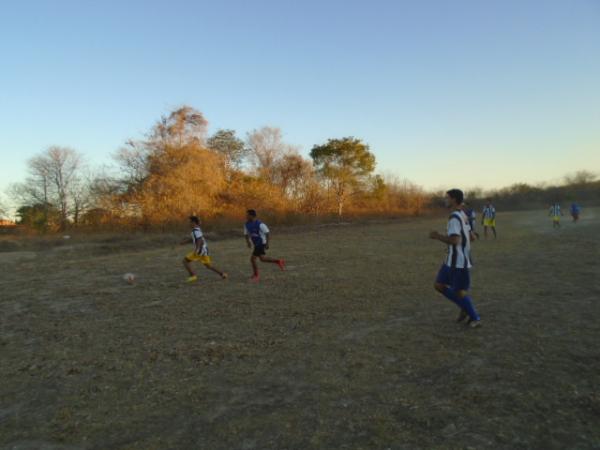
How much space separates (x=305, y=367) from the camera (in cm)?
449

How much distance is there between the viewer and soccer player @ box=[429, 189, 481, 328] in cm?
540

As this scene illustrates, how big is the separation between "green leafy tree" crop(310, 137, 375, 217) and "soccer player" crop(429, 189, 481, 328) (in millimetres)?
34235

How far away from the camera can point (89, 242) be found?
22578mm

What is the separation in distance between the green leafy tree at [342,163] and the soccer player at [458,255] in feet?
112

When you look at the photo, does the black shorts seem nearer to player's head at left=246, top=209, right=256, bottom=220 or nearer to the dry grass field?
player's head at left=246, top=209, right=256, bottom=220

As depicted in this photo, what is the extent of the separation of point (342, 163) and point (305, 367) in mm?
A: 36922

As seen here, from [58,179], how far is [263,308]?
3177cm

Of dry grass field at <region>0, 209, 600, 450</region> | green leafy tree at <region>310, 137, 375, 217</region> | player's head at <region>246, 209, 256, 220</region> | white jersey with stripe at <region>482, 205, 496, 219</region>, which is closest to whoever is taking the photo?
dry grass field at <region>0, 209, 600, 450</region>

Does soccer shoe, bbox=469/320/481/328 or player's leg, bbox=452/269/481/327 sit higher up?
player's leg, bbox=452/269/481/327

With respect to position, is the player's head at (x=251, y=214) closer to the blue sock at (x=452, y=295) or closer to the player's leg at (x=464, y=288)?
the blue sock at (x=452, y=295)

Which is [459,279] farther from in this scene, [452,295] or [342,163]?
[342,163]

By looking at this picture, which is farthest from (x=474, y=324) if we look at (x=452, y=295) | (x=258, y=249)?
(x=258, y=249)

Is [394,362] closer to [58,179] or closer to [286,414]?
[286,414]

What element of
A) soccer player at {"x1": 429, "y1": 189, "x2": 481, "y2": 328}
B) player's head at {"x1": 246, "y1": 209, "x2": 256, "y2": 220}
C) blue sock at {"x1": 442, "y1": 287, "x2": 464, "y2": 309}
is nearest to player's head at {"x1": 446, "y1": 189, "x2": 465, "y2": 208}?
soccer player at {"x1": 429, "y1": 189, "x2": 481, "y2": 328}
